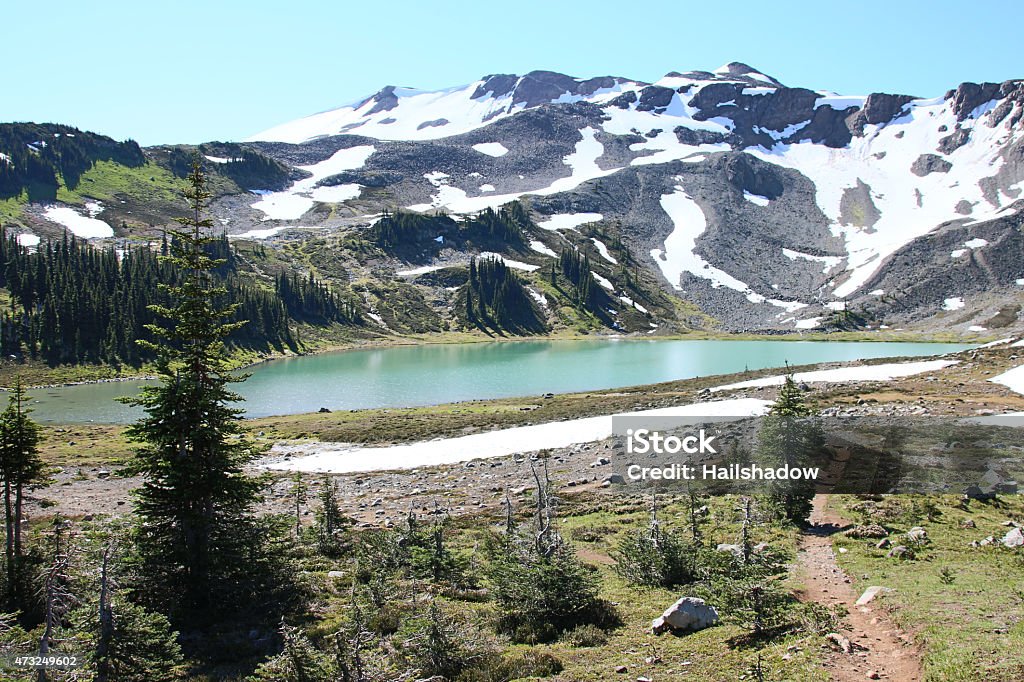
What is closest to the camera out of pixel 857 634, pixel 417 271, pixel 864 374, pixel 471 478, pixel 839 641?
pixel 839 641

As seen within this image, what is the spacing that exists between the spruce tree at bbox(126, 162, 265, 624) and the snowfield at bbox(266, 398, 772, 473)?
75.4 ft

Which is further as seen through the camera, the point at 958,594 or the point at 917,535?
the point at 917,535

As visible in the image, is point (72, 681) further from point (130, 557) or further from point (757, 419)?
point (757, 419)

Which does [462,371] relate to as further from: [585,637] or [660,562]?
[585,637]

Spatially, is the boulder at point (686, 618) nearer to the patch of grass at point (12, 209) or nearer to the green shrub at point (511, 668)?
the green shrub at point (511, 668)

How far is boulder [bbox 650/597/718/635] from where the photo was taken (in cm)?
1238

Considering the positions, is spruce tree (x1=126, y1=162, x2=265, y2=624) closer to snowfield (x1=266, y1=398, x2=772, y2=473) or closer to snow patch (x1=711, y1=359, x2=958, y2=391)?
Answer: snowfield (x1=266, y1=398, x2=772, y2=473)

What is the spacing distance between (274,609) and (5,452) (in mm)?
8128

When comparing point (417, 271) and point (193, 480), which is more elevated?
point (417, 271)

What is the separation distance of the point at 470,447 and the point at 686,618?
96.3 feet

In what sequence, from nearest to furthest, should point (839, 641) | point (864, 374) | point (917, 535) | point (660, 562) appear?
point (839, 641) < point (660, 562) < point (917, 535) < point (864, 374)

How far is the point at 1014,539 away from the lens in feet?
51.9

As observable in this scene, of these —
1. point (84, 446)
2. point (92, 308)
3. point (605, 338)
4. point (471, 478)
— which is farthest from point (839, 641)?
point (605, 338)

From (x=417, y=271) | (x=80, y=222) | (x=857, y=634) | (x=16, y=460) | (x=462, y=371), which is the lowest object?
(x=857, y=634)
